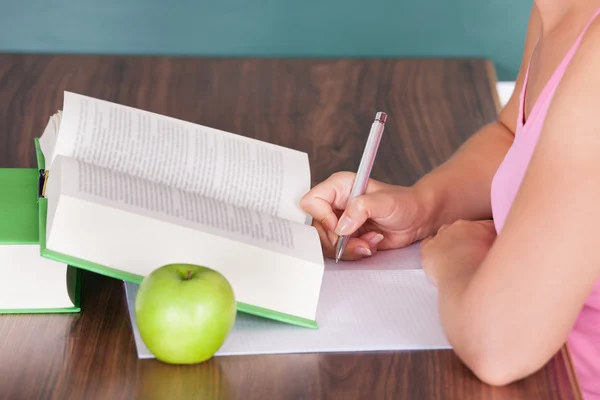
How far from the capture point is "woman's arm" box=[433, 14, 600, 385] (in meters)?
0.80

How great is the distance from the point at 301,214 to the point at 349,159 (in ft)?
1.18

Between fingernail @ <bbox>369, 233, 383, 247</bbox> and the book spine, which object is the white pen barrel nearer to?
fingernail @ <bbox>369, 233, 383, 247</bbox>

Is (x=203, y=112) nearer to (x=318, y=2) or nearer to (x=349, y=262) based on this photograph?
(x=349, y=262)

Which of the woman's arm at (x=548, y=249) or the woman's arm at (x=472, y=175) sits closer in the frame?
the woman's arm at (x=548, y=249)

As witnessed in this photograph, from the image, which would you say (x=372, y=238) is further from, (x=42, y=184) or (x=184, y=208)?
(x=42, y=184)

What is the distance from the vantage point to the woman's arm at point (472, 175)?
1.20m

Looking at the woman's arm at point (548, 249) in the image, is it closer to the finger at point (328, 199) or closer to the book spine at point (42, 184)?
the finger at point (328, 199)

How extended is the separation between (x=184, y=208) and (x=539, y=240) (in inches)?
14.5

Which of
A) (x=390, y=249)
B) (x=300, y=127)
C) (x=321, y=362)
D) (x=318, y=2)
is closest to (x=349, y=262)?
(x=390, y=249)

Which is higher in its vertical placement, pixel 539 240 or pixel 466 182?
pixel 539 240

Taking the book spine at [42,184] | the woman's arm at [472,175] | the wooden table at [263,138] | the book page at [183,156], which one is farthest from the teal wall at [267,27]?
the book spine at [42,184]

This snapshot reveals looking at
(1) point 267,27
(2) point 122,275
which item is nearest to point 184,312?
(2) point 122,275

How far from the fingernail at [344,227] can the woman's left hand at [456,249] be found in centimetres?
9

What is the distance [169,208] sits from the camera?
3.13 ft
